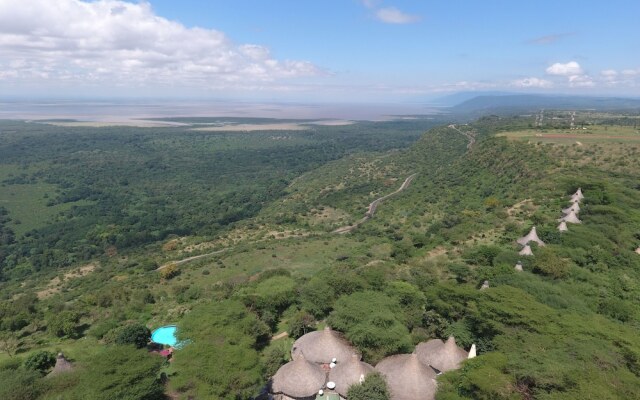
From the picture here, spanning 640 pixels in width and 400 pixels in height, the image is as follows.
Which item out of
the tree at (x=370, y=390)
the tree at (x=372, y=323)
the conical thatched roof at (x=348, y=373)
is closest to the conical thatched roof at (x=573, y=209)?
the tree at (x=372, y=323)

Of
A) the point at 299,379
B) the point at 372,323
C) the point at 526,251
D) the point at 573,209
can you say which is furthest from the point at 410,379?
the point at 573,209

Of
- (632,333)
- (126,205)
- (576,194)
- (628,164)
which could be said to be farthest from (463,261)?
(126,205)

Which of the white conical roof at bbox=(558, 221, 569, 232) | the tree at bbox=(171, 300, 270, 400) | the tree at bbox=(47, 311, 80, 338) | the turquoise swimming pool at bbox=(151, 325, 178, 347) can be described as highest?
the white conical roof at bbox=(558, 221, 569, 232)

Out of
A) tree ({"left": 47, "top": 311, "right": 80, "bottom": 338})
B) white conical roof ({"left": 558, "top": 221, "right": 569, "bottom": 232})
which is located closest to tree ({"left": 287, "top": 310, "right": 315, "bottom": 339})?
tree ({"left": 47, "top": 311, "right": 80, "bottom": 338})

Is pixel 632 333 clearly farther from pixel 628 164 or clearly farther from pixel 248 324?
pixel 628 164

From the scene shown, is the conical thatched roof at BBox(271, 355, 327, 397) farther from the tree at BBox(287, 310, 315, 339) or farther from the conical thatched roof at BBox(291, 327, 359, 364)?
the tree at BBox(287, 310, 315, 339)

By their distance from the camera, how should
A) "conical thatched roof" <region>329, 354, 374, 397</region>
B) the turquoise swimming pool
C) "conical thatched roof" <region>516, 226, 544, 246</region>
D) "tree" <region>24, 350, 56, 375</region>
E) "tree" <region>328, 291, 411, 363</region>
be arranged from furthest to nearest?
"conical thatched roof" <region>516, 226, 544, 246</region>, the turquoise swimming pool, "tree" <region>328, 291, 411, 363</region>, "tree" <region>24, 350, 56, 375</region>, "conical thatched roof" <region>329, 354, 374, 397</region>
